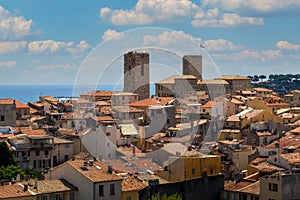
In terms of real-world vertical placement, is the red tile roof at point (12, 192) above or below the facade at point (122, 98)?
below

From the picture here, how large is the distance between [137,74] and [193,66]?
35.2 ft

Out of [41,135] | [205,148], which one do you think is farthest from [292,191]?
[41,135]

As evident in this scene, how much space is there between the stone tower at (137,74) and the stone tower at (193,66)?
7734 millimetres

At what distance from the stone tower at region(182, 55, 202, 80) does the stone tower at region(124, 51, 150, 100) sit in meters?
7.73

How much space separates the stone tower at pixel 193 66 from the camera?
243 feet

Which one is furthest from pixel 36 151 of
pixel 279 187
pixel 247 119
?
pixel 247 119

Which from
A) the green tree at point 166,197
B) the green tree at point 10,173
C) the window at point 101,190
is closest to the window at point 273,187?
the green tree at point 166,197

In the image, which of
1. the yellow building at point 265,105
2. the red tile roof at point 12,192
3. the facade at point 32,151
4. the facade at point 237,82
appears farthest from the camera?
the facade at point 237,82

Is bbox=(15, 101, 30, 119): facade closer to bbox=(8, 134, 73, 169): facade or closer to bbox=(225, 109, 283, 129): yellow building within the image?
bbox=(225, 109, 283, 129): yellow building

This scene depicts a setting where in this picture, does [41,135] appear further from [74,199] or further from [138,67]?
[138,67]

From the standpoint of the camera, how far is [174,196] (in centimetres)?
Result: 2467

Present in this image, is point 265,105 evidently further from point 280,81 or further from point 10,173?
point 280,81

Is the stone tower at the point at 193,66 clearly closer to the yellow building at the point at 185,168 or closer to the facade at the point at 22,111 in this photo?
the facade at the point at 22,111

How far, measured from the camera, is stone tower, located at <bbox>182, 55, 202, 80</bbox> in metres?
74.1
